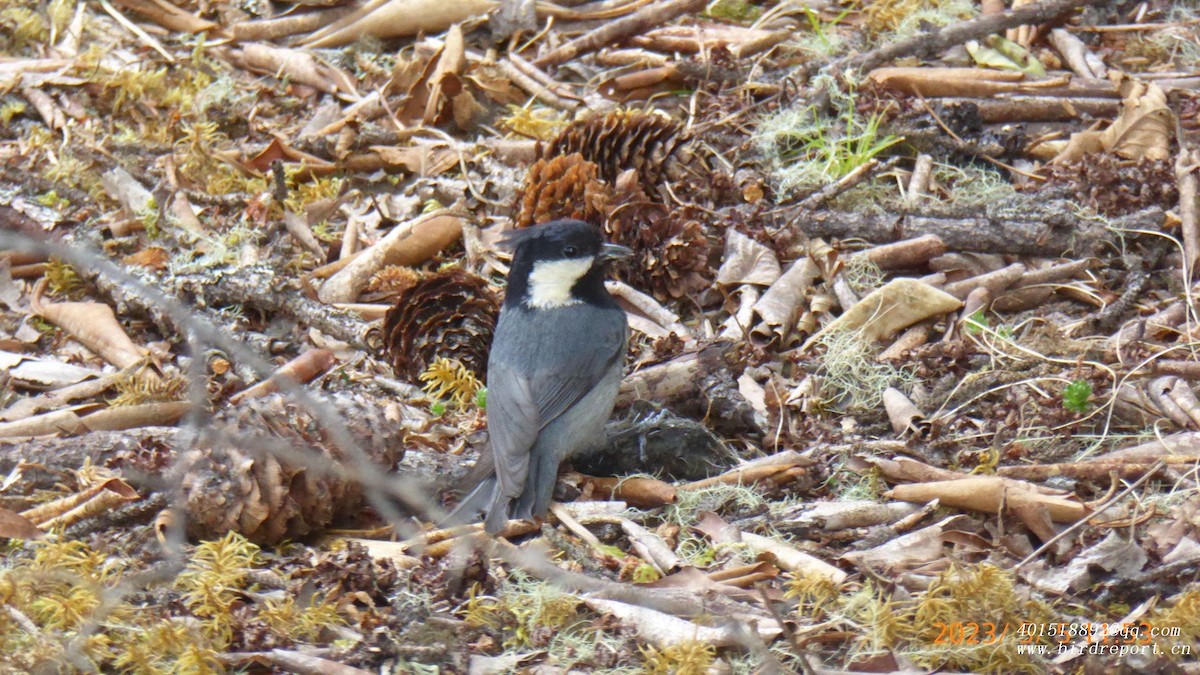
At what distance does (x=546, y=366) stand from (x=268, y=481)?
4.05ft

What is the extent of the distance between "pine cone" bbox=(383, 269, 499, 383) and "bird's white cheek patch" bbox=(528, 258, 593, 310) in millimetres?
307

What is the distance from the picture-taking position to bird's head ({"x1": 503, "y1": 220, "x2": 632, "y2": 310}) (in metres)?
4.81

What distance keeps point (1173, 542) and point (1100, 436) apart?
2.20 ft

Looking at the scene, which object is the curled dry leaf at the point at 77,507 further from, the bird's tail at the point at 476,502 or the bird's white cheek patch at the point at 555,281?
the bird's white cheek patch at the point at 555,281

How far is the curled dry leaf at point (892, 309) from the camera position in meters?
4.91

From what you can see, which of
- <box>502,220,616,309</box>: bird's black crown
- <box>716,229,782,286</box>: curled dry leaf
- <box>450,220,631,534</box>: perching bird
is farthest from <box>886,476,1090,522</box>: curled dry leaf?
<box>502,220,616,309</box>: bird's black crown

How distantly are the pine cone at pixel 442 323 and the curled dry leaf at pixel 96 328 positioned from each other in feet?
3.34

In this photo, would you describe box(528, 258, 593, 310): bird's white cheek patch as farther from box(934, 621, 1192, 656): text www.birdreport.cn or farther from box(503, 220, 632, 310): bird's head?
box(934, 621, 1192, 656): text www.birdreport.cn

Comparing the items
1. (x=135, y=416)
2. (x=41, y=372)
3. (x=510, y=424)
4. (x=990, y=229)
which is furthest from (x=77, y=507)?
(x=990, y=229)

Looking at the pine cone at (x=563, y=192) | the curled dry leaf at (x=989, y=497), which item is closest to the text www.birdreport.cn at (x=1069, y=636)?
the curled dry leaf at (x=989, y=497)

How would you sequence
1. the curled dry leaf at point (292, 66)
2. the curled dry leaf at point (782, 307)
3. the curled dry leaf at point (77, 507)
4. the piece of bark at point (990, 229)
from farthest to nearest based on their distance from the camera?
1. the curled dry leaf at point (292, 66)
2. the piece of bark at point (990, 229)
3. the curled dry leaf at point (782, 307)
4. the curled dry leaf at point (77, 507)

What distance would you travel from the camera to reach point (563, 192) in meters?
5.25

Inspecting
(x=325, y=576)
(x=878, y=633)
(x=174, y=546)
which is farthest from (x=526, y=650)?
(x=174, y=546)

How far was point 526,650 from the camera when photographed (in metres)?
3.40
